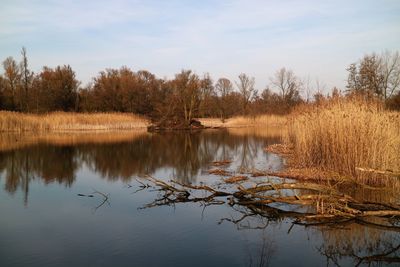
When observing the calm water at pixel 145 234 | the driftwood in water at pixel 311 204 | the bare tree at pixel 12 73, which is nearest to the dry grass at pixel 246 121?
the bare tree at pixel 12 73

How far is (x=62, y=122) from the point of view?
3028cm

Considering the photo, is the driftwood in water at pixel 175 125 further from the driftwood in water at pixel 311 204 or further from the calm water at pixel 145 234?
the driftwood in water at pixel 311 204

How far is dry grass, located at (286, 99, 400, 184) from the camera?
8.20m

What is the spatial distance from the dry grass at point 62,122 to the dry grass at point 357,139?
24215 mm

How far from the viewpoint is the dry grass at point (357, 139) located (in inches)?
323

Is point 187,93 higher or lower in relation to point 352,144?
higher

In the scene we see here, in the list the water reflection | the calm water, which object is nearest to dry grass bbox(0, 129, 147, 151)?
the water reflection

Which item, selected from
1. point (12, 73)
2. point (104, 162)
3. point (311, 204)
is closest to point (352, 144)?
point (311, 204)

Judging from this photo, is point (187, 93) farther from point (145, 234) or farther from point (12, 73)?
point (145, 234)

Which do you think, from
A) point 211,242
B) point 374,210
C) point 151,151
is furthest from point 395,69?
point 211,242

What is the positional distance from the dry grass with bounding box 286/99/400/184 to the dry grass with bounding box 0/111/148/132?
79.4 ft

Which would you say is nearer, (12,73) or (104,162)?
(104,162)

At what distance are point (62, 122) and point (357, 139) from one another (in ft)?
86.3

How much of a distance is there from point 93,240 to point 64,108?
34613 millimetres
